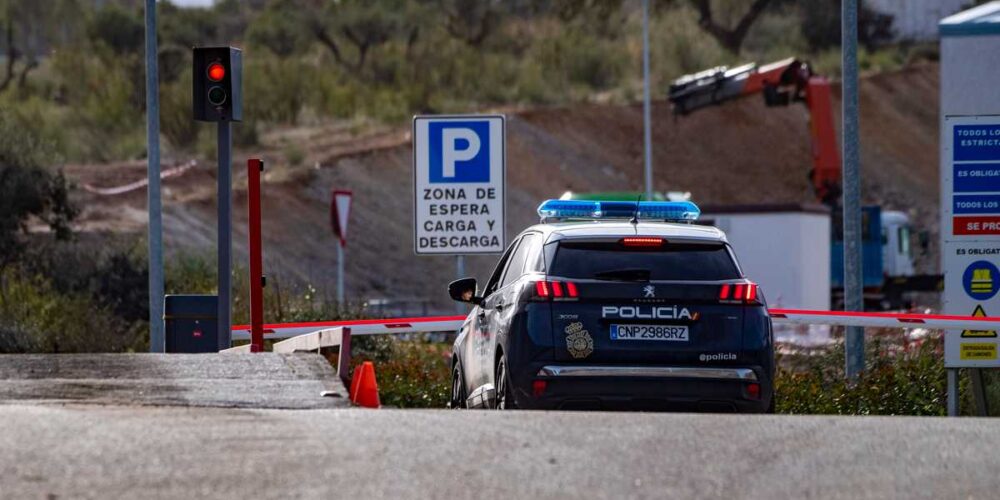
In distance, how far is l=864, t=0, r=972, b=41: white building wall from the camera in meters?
92.9

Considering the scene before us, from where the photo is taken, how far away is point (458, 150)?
19219mm

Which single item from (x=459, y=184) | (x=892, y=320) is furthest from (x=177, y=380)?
(x=892, y=320)

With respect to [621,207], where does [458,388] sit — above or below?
below

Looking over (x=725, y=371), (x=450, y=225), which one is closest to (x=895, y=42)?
(x=450, y=225)

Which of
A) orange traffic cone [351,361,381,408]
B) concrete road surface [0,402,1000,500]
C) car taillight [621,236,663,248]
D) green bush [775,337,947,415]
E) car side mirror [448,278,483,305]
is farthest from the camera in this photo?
green bush [775,337,947,415]

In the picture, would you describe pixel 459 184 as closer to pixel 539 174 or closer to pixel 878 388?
pixel 878 388

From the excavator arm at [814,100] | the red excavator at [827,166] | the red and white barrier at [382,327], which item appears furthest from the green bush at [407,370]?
the red excavator at [827,166]

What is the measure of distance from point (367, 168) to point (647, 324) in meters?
41.3

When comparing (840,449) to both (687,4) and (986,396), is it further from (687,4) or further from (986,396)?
(687,4)

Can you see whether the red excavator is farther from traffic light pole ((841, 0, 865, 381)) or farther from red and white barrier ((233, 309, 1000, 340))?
red and white barrier ((233, 309, 1000, 340))

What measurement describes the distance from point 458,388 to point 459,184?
13.0 feet

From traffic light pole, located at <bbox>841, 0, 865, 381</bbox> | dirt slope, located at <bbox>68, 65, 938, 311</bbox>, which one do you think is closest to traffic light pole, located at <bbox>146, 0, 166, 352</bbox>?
traffic light pole, located at <bbox>841, 0, 865, 381</bbox>

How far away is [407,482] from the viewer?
8.52 m

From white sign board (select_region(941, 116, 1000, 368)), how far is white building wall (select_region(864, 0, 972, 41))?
251 feet
